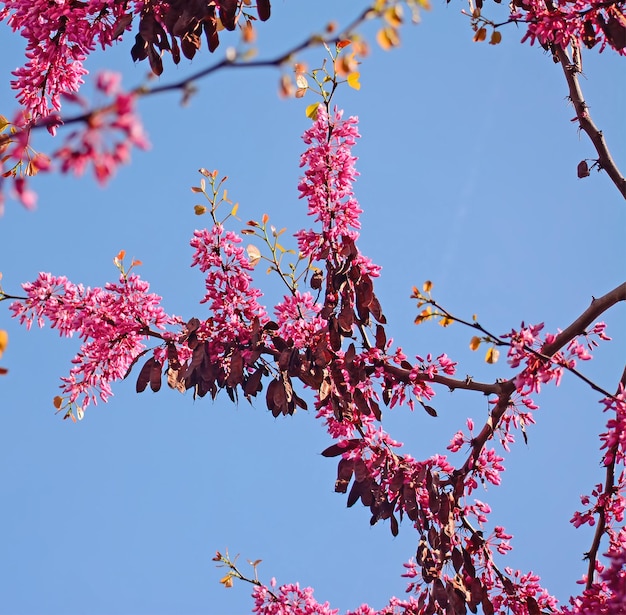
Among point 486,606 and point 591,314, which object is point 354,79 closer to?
point 591,314

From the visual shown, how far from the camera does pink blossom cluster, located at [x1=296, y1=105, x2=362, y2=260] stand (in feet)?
11.0

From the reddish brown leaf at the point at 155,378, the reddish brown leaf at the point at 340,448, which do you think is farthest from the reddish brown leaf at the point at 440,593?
the reddish brown leaf at the point at 155,378

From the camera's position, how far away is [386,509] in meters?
3.51

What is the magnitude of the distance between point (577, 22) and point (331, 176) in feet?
4.30

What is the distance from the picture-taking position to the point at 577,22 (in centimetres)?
349

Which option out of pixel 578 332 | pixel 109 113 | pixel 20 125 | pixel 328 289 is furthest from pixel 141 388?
pixel 109 113

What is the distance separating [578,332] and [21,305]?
95.1 inches

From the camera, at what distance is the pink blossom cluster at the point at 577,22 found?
3412 mm

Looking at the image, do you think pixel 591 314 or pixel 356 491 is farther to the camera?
pixel 356 491

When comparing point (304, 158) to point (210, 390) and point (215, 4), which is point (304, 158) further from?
point (210, 390)

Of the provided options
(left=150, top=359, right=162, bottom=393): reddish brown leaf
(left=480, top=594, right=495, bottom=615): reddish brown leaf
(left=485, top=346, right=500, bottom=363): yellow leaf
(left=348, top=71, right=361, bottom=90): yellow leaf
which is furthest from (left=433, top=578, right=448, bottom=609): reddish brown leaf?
(left=348, top=71, right=361, bottom=90): yellow leaf

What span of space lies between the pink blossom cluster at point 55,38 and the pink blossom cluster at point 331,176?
941 mm

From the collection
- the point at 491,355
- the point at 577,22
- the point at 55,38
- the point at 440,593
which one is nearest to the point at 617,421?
the point at 491,355

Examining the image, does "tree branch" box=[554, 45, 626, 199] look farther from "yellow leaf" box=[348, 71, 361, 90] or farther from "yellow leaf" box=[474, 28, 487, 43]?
"yellow leaf" box=[348, 71, 361, 90]
